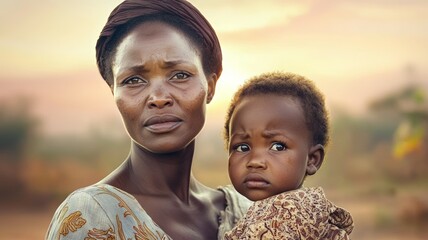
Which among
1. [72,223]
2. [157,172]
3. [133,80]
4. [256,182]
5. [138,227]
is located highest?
[133,80]

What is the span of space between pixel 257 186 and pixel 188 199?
0.52 m

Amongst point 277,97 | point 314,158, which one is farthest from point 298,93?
point 314,158

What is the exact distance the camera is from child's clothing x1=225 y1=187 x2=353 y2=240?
3.23 meters

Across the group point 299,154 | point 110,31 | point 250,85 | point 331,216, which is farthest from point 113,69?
point 331,216

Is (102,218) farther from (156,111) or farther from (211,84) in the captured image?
(211,84)

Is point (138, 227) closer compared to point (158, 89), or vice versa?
point (138, 227)

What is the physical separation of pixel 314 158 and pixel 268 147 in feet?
0.87

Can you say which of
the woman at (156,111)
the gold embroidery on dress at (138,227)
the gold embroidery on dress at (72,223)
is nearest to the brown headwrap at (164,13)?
the woman at (156,111)

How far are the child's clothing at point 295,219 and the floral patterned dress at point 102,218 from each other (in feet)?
1.10

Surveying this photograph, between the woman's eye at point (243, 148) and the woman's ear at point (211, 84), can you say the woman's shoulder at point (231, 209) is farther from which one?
the woman's ear at point (211, 84)

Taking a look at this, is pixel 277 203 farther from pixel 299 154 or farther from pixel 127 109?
pixel 127 109

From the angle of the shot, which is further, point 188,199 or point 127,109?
point 188,199

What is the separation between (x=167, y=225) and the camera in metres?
3.62

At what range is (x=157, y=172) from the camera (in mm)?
3805
